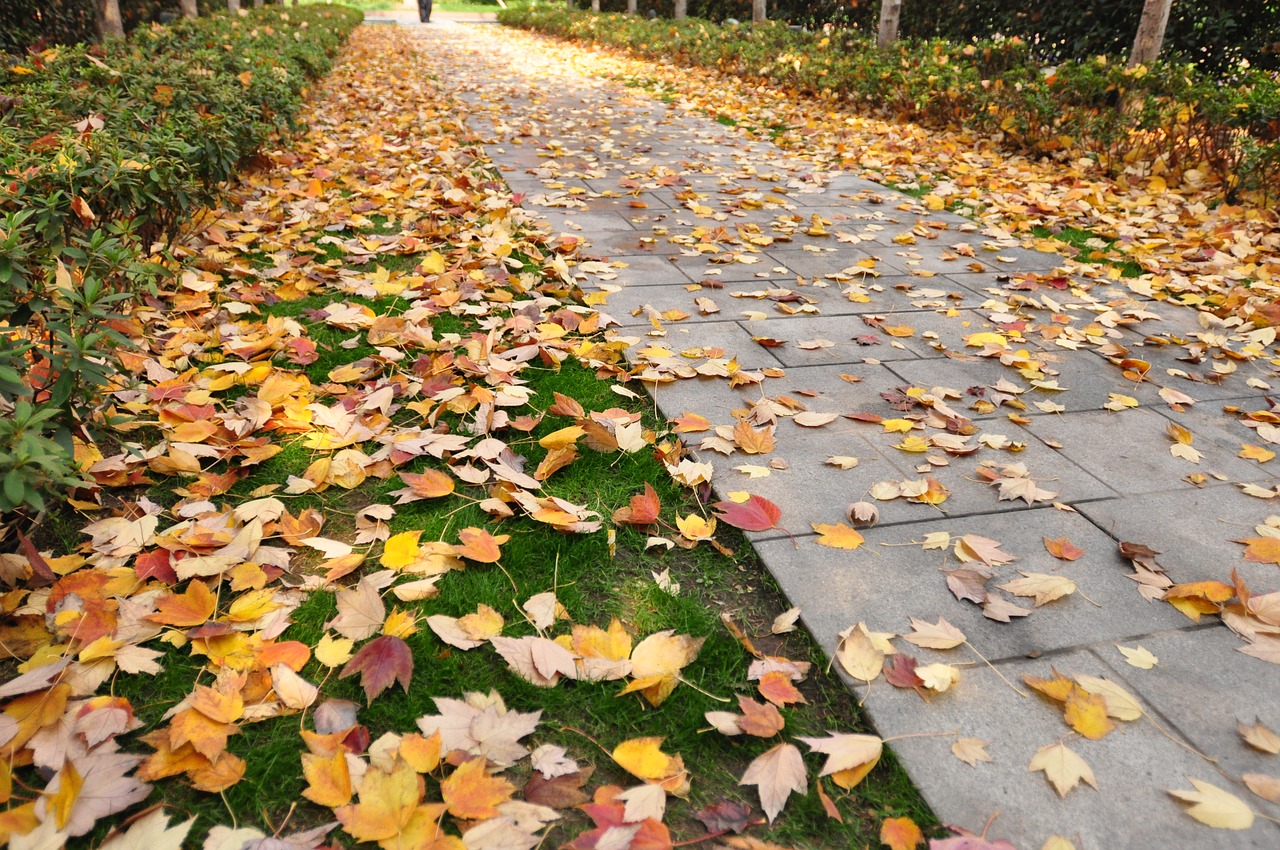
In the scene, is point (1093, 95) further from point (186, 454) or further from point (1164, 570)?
point (186, 454)

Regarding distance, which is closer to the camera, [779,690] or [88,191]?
[779,690]

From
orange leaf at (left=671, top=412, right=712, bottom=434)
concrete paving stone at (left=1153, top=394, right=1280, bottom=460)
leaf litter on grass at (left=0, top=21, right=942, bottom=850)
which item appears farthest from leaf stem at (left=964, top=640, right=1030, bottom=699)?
concrete paving stone at (left=1153, top=394, right=1280, bottom=460)

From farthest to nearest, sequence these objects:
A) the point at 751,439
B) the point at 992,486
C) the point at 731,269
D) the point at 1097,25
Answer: the point at 1097,25, the point at 731,269, the point at 751,439, the point at 992,486

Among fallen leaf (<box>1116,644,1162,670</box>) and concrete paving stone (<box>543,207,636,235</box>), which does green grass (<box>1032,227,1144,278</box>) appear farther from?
fallen leaf (<box>1116,644,1162,670</box>)

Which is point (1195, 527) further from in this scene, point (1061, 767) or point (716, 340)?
point (716, 340)

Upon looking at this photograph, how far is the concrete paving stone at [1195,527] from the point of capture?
2.03 metres

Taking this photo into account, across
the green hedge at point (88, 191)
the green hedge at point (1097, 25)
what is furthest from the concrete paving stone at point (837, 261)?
the green hedge at point (1097, 25)

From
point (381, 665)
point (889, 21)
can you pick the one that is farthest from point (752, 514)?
point (889, 21)

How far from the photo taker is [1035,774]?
1.49 m

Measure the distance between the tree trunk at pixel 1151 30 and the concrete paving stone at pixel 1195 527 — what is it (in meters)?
6.22

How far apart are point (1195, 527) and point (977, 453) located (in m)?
0.60

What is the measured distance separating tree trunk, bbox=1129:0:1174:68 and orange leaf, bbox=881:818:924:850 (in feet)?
25.2

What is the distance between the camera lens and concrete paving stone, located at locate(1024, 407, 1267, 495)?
244 centimetres

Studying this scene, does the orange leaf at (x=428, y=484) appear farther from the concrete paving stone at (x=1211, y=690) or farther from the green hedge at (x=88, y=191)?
the concrete paving stone at (x=1211, y=690)
